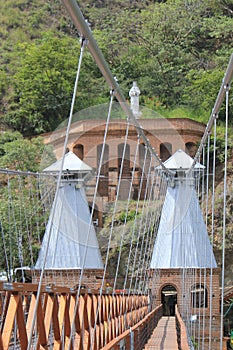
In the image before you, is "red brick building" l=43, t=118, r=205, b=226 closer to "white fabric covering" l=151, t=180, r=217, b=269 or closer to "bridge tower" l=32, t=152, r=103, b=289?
"bridge tower" l=32, t=152, r=103, b=289

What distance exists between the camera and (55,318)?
406cm

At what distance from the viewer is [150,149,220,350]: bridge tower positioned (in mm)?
18953

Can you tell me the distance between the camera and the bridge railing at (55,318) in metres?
3.14

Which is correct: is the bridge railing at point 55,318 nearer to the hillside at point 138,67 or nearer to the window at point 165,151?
the window at point 165,151

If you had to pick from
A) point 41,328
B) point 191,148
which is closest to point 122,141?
point 191,148

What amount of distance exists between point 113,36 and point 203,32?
4.12 metres

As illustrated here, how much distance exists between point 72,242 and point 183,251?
284 cm

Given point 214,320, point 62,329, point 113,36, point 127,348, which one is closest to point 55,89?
point 113,36

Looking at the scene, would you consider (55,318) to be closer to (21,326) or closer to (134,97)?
(21,326)

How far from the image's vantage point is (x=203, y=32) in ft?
117

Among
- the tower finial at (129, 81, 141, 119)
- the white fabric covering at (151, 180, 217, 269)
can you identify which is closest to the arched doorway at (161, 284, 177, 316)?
the white fabric covering at (151, 180, 217, 269)

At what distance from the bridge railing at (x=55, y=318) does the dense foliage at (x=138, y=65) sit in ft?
82.9

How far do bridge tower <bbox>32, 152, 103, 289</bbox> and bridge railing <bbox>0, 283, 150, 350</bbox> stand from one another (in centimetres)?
1187

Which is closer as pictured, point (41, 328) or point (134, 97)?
point (41, 328)
